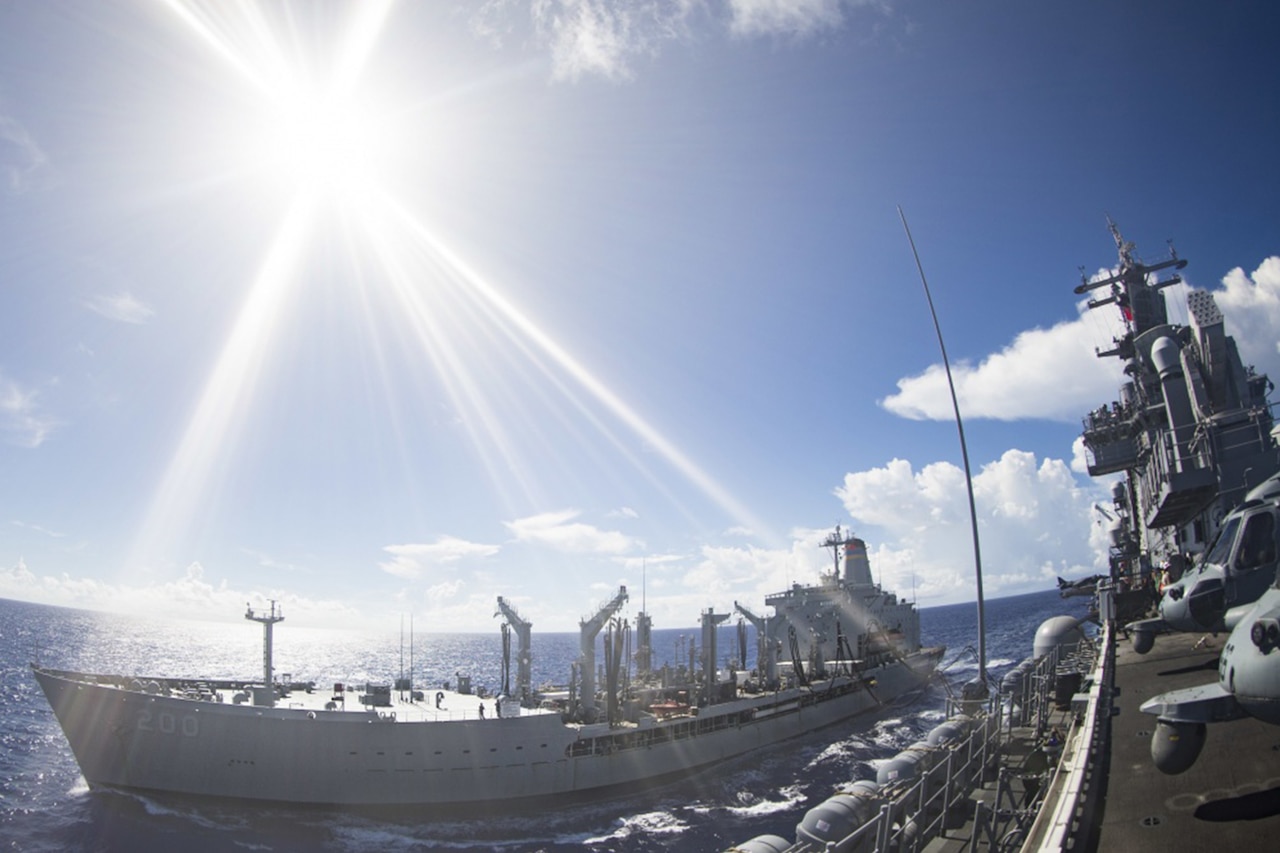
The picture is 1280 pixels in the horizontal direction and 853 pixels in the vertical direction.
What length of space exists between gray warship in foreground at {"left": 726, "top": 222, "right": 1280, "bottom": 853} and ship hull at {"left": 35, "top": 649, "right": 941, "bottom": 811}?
1876cm

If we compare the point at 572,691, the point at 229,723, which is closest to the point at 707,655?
the point at 572,691

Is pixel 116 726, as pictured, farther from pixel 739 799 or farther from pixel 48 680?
pixel 739 799

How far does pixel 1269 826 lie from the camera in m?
6.98

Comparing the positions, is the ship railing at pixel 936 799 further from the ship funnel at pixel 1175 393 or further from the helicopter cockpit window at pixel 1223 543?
the ship funnel at pixel 1175 393

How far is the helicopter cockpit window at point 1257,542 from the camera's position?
10.0 meters

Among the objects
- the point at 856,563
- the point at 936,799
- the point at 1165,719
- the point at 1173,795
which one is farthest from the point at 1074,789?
the point at 856,563

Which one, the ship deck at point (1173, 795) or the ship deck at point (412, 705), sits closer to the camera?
the ship deck at point (1173, 795)

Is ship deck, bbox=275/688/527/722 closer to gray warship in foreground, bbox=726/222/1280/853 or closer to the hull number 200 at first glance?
the hull number 200

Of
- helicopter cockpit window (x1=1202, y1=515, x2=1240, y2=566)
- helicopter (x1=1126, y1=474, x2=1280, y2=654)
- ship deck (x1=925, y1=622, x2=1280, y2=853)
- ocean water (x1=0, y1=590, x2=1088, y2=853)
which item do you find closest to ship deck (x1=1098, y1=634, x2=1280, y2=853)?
ship deck (x1=925, y1=622, x2=1280, y2=853)

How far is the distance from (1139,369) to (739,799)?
3147cm

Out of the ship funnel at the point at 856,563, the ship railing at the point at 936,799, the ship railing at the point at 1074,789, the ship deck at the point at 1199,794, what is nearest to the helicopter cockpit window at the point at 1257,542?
the ship deck at the point at 1199,794

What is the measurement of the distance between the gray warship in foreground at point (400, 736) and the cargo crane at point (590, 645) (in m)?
0.08

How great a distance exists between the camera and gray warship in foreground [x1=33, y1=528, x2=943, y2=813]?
90.2 feet

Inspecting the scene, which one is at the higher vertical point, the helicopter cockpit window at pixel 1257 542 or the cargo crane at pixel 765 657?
the helicopter cockpit window at pixel 1257 542
